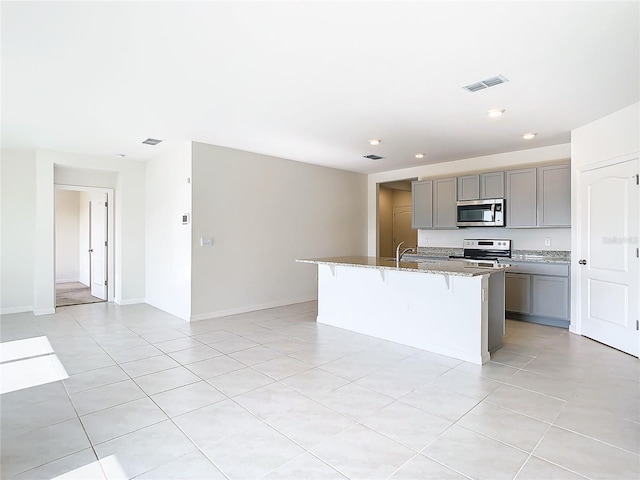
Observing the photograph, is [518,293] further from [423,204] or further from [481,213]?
[423,204]

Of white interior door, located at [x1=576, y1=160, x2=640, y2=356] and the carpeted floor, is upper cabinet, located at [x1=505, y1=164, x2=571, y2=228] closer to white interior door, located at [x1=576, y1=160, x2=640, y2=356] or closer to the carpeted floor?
white interior door, located at [x1=576, y1=160, x2=640, y2=356]

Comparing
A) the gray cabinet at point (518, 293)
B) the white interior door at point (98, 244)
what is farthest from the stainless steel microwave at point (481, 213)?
the white interior door at point (98, 244)

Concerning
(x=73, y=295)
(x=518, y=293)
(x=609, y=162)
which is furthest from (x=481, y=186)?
(x=73, y=295)

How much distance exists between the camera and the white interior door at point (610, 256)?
3773 mm

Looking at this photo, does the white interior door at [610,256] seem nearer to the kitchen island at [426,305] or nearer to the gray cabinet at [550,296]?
the gray cabinet at [550,296]

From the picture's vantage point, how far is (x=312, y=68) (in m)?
2.85

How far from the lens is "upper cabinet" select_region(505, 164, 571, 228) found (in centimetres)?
500

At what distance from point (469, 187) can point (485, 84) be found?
303cm

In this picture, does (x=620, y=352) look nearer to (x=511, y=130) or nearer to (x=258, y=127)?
(x=511, y=130)

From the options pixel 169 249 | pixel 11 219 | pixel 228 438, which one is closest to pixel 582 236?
pixel 228 438

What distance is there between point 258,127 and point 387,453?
3.65 metres

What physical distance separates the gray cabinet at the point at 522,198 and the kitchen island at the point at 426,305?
1837mm

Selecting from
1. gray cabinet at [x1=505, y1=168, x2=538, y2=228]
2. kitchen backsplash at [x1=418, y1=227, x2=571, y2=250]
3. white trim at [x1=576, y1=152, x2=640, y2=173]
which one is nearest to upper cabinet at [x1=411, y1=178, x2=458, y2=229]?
kitchen backsplash at [x1=418, y1=227, x2=571, y2=250]

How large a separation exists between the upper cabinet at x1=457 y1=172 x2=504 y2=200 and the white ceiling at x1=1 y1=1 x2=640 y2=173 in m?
0.97
